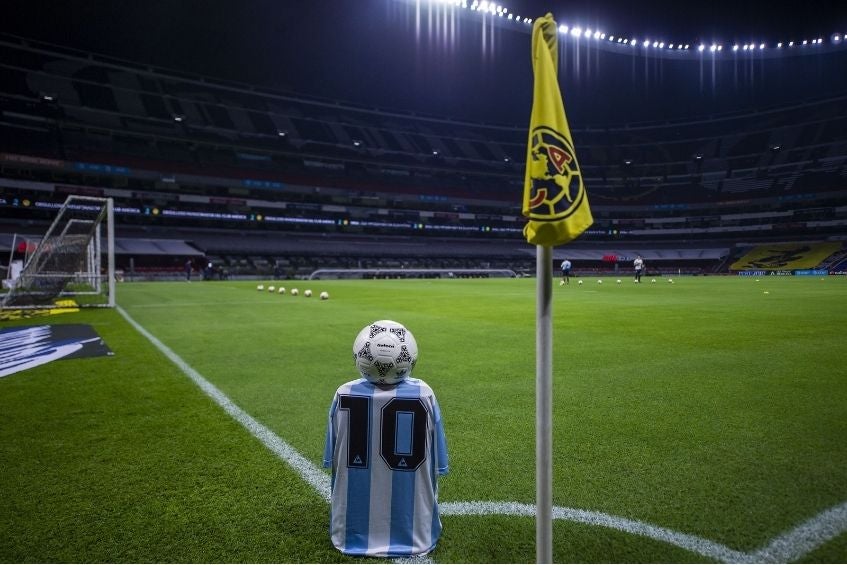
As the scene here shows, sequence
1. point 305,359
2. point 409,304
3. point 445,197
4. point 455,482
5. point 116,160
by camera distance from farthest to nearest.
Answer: point 445,197, point 116,160, point 409,304, point 305,359, point 455,482

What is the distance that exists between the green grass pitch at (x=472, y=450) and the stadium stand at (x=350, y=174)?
44.9 metres

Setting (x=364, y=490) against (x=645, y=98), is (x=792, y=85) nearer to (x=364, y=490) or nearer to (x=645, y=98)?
(x=645, y=98)

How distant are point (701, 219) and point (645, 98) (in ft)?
71.4

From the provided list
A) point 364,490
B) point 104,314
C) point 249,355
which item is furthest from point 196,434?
point 104,314

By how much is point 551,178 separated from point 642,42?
60.9 meters

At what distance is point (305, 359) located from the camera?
24.0ft

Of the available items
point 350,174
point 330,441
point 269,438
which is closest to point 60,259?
point 269,438

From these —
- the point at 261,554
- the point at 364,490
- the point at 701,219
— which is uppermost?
the point at 701,219

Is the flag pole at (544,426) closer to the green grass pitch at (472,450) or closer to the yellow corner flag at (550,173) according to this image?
the yellow corner flag at (550,173)

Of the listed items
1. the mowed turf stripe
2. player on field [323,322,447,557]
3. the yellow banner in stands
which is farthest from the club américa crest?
the yellow banner in stands

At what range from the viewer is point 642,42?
Result: 51969 millimetres

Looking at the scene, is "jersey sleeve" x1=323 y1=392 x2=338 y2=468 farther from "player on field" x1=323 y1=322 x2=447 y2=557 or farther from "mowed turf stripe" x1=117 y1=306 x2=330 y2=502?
"mowed turf stripe" x1=117 y1=306 x2=330 y2=502

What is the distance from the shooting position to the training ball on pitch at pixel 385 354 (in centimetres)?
237

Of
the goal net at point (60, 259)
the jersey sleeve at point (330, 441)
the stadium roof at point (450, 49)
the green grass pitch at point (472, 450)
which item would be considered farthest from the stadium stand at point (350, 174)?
the jersey sleeve at point (330, 441)
